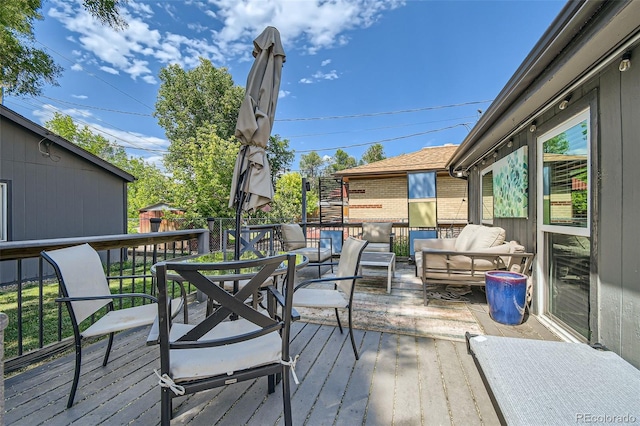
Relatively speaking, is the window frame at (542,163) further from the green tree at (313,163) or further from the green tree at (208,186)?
the green tree at (313,163)

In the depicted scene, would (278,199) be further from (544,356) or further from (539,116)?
(544,356)

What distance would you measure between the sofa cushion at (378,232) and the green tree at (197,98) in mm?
14567

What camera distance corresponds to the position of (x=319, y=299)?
2.41 metres

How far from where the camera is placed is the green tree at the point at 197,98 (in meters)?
18.5

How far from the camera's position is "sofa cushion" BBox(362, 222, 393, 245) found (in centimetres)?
685

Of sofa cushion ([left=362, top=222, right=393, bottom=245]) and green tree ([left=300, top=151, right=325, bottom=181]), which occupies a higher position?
green tree ([left=300, top=151, right=325, bottom=181])

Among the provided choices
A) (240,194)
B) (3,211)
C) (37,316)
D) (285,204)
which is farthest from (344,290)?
(285,204)

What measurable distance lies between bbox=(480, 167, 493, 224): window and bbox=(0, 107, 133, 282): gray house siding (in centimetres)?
942

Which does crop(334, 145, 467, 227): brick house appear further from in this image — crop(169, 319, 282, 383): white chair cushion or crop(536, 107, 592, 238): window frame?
crop(169, 319, 282, 383): white chair cushion

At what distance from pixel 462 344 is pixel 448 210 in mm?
8473

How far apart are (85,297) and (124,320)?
29 centimetres

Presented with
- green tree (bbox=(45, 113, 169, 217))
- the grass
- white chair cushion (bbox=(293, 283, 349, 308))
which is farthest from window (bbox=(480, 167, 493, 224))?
green tree (bbox=(45, 113, 169, 217))

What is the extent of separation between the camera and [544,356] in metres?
1.63

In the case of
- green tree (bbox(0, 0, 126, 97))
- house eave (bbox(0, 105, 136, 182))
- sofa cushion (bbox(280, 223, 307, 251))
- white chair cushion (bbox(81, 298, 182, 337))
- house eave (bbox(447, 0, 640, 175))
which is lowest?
white chair cushion (bbox(81, 298, 182, 337))
